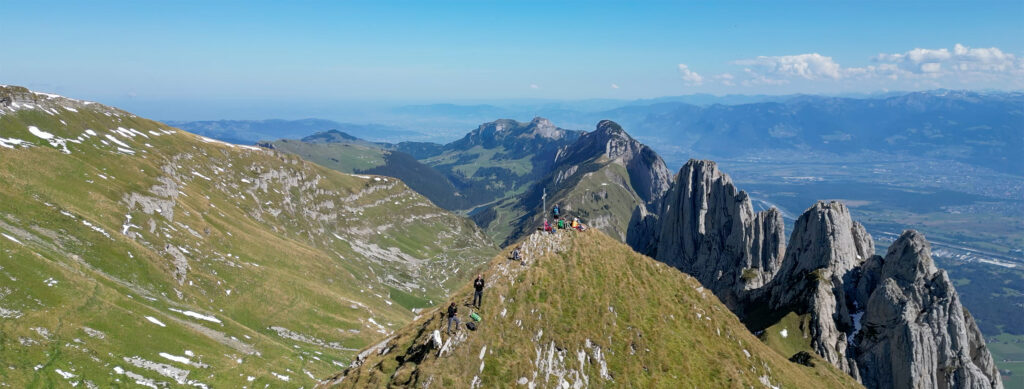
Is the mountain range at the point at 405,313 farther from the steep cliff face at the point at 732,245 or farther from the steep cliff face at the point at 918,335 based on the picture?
the steep cliff face at the point at 732,245

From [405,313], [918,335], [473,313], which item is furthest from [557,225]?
[405,313]

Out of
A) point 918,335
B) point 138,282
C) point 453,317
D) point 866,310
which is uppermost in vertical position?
point 453,317

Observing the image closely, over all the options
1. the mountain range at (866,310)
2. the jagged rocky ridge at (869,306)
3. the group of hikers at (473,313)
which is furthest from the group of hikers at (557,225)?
the jagged rocky ridge at (869,306)

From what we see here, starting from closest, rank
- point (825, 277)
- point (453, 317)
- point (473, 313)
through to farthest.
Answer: point (453, 317) < point (473, 313) < point (825, 277)

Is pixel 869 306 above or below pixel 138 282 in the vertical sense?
below

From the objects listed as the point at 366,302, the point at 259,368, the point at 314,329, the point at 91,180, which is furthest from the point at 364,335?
the point at 91,180

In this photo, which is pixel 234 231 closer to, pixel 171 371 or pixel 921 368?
pixel 171 371

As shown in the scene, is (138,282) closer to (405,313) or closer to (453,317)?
(453,317)
